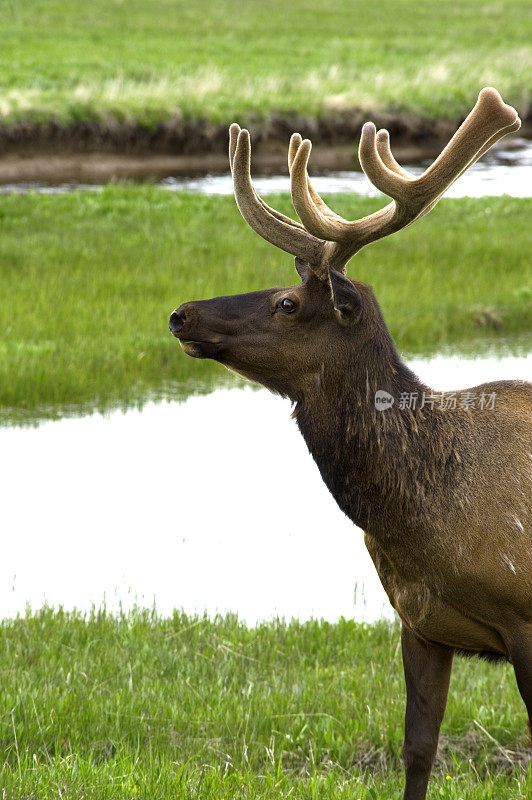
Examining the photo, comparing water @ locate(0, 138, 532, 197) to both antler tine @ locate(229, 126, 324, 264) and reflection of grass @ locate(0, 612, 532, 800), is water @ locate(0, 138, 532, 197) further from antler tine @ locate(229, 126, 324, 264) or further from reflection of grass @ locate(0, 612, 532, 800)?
antler tine @ locate(229, 126, 324, 264)

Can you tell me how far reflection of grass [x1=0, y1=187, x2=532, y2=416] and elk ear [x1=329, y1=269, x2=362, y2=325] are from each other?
19.9 feet

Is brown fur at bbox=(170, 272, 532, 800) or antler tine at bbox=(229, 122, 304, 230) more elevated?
antler tine at bbox=(229, 122, 304, 230)

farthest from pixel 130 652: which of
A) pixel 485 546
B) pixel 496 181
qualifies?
pixel 496 181

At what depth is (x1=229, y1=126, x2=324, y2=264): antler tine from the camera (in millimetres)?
4570

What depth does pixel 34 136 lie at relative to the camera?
27469mm

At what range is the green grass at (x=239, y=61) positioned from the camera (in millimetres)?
29688

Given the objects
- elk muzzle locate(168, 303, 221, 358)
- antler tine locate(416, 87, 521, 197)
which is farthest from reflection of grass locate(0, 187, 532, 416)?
antler tine locate(416, 87, 521, 197)

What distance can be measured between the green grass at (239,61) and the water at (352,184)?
4.28m

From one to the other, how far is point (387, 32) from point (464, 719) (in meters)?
47.7

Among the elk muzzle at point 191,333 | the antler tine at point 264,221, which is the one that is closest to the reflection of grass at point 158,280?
the antler tine at point 264,221

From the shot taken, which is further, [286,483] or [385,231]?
[286,483]

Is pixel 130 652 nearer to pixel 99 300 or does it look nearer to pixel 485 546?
pixel 485 546

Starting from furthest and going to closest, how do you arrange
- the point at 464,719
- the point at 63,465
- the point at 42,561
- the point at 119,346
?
the point at 119,346 < the point at 63,465 < the point at 42,561 < the point at 464,719

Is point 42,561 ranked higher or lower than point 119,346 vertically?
lower
